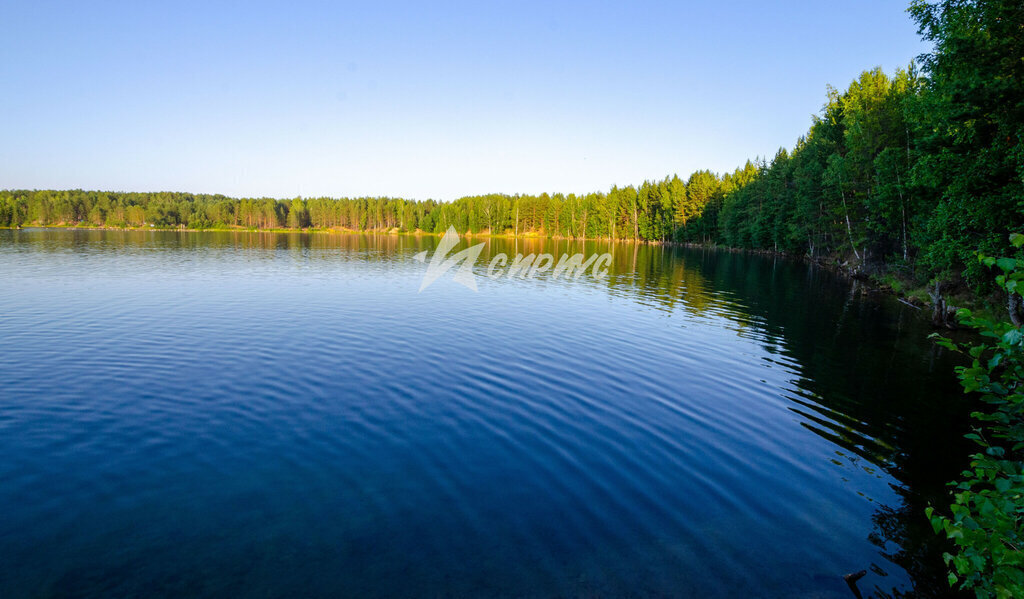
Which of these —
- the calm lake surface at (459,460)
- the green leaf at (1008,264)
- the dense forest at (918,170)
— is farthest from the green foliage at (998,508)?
the dense forest at (918,170)

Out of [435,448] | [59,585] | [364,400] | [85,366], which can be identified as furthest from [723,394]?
[85,366]

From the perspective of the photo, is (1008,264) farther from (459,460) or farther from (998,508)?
(459,460)

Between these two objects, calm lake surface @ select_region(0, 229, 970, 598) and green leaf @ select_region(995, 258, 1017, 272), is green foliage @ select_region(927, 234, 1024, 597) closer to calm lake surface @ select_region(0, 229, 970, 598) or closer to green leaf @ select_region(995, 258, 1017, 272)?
green leaf @ select_region(995, 258, 1017, 272)

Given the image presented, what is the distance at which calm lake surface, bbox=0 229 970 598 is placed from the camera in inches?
290

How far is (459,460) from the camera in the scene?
35.3 feet

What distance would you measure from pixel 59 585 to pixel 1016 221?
28.7 meters

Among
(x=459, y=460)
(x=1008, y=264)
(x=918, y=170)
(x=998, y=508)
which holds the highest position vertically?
(x=918, y=170)

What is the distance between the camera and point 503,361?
18.7 metres

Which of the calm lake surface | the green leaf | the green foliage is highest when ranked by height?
the green leaf

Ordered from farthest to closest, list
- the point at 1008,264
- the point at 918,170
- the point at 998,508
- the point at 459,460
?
the point at 918,170 → the point at 459,460 → the point at 998,508 → the point at 1008,264

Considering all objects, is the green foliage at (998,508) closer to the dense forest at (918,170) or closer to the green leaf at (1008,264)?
the green leaf at (1008,264)

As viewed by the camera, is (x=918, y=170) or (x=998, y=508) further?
(x=918, y=170)

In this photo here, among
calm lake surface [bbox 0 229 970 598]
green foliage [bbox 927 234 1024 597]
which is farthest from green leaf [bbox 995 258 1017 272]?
calm lake surface [bbox 0 229 970 598]

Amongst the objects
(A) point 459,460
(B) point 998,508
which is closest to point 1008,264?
(B) point 998,508
